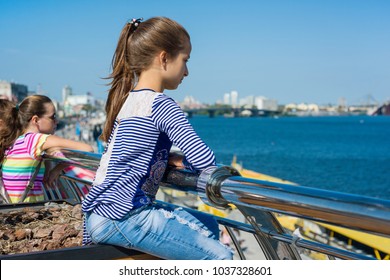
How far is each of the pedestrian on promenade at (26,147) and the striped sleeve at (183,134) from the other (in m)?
1.83

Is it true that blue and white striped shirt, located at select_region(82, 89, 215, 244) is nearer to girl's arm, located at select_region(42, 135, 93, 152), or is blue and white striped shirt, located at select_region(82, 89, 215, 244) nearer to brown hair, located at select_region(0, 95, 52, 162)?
girl's arm, located at select_region(42, 135, 93, 152)

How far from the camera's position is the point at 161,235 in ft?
7.30

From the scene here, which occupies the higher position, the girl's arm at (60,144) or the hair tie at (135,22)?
the hair tie at (135,22)

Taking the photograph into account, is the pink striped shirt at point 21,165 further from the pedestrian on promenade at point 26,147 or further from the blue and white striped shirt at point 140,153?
the blue and white striped shirt at point 140,153

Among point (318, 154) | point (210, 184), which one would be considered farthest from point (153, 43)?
point (318, 154)

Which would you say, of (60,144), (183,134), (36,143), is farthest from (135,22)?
(36,143)

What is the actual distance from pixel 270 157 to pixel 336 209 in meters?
77.5

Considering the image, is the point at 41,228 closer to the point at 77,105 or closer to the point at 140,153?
the point at 140,153

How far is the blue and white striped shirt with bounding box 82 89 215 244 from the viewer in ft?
7.39

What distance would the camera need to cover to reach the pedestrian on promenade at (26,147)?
4008 mm

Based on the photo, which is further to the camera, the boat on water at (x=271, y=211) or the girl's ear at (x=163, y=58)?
→ the girl's ear at (x=163, y=58)

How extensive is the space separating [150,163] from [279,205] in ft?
2.23

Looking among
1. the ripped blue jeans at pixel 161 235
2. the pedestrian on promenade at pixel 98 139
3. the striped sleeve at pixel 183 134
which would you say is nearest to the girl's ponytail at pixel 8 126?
the pedestrian on promenade at pixel 98 139

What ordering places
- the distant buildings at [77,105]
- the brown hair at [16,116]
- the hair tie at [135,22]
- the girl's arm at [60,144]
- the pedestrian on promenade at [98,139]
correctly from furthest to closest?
the distant buildings at [77,105], the pedestrian on promenade at [98,139], the brown hair at [16,116], the girl's arm at [60,144], the hair tie at [135,22]
